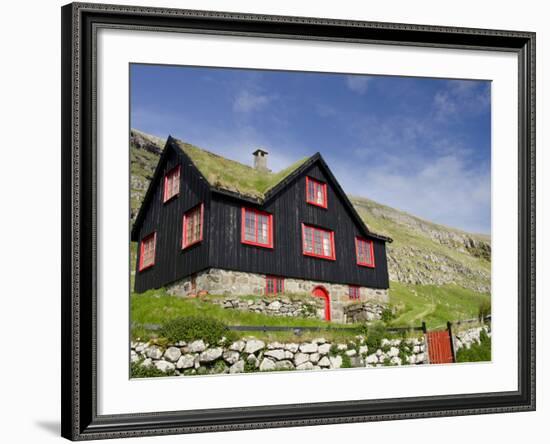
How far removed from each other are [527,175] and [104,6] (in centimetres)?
414

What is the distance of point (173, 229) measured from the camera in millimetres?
6781

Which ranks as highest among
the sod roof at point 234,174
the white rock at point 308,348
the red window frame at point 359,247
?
the sod roof at point 234,174

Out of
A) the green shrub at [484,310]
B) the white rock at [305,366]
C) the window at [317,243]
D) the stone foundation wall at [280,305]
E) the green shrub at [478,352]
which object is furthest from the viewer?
the green shrub at [484,310]

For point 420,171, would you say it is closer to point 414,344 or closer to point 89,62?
point 414,344

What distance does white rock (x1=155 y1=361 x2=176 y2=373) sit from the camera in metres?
6.59

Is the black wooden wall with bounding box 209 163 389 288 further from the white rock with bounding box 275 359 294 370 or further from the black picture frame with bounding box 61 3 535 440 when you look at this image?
the black picture frame with bounding box 61 3 535 440

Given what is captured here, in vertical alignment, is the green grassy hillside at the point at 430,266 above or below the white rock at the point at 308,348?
above

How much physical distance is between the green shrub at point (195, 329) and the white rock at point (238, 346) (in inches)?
3.2

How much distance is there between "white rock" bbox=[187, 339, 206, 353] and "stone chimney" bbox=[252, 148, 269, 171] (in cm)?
160

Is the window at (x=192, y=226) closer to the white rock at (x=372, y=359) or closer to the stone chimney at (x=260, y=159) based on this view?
the stone chimney at (x=260, y=159)

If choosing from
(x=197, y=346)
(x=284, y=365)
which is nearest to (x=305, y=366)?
(x=284, y=365)

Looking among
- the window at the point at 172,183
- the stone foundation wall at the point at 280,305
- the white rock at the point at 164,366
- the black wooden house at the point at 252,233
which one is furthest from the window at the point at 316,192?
the white rock at the point at 164,366

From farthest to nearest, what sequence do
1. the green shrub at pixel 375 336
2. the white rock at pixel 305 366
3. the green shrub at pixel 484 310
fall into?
the green shrub at pixel 484 310 → the green shrub at pixel 375 336 → the white rock at pixel 305 366

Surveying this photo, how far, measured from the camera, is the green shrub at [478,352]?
7.51m
